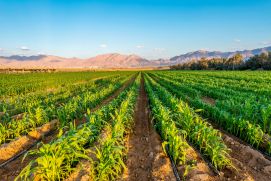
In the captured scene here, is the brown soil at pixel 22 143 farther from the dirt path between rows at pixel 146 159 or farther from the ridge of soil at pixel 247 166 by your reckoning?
the ridge of soil at pixel 247 166

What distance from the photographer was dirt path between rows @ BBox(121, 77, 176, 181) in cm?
441

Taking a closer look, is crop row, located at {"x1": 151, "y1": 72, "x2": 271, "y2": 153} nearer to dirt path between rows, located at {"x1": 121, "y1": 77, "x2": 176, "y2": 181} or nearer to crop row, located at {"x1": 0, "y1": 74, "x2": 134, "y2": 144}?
dirt path between rows, located at {"x1": 121, "y1": 77, "x2": 176, "y2": 181}

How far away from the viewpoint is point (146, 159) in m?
5.25

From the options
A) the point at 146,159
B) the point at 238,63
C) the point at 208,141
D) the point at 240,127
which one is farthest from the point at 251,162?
the point at 238,63

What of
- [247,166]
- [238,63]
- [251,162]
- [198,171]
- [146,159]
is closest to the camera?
[198,171]

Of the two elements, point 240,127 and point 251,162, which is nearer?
point 251,162

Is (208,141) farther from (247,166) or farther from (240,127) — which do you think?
(240,127)

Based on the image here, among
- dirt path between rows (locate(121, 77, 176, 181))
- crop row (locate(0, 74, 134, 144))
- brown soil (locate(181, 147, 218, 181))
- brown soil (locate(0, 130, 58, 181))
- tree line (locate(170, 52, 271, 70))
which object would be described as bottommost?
brown soil (locate(0, 130, 58, 181))

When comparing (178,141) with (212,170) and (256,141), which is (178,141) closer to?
(212,170)

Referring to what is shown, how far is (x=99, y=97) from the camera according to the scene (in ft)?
46.7

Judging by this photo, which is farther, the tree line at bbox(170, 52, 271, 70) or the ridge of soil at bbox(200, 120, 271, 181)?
the tree line at bbox(170, 52, 271, 70)

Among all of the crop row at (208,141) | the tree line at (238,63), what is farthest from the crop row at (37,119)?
the tree line at (238,63)

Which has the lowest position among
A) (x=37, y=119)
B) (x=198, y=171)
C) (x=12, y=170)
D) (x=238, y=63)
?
(x=12, y=170)

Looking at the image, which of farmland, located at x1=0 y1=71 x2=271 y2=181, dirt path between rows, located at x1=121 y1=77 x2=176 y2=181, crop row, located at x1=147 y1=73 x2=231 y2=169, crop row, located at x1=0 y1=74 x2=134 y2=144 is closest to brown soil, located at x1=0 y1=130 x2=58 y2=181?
farmland, located at x1=0 y1=71 x2=271 y2=181
